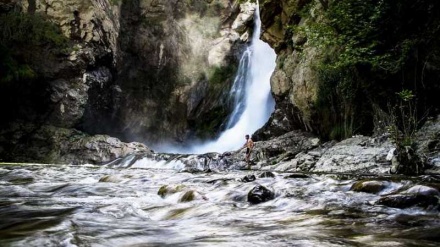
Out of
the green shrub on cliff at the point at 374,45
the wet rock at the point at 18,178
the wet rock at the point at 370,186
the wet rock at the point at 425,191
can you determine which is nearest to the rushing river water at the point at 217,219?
the wet rock at the point at 370,186

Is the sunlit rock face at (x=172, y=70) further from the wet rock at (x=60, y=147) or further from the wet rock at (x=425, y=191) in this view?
the wet rock at (x=425, y=191)

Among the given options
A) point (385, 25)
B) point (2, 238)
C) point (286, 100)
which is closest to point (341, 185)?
point (2, 238)

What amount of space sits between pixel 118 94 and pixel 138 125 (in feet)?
8.05

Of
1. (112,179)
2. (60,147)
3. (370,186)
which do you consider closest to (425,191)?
(370,186)

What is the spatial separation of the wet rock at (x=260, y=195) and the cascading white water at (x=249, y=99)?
16291 millimetres

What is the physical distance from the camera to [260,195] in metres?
5.45

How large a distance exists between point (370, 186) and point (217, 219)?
2.67 m

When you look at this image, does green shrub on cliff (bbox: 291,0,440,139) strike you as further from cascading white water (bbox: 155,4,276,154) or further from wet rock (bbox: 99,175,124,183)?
cascading white water (bbox: 155,4,276,154)

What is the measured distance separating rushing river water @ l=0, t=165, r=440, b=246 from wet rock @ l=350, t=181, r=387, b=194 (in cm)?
14

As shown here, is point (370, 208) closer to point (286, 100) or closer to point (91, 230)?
point (91, 230)

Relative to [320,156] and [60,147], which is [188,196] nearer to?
[320,156]

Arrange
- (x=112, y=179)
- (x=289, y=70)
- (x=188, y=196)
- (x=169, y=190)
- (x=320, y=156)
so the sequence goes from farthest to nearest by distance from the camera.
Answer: (x=289, y=70) < (x=320, y=156) < (x=112, y=179) < (x=169, y=190) < (x=188, y=196)

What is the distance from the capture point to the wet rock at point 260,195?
17.7 feet

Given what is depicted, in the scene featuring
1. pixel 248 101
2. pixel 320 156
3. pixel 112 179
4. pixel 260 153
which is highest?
pixel 248 101
